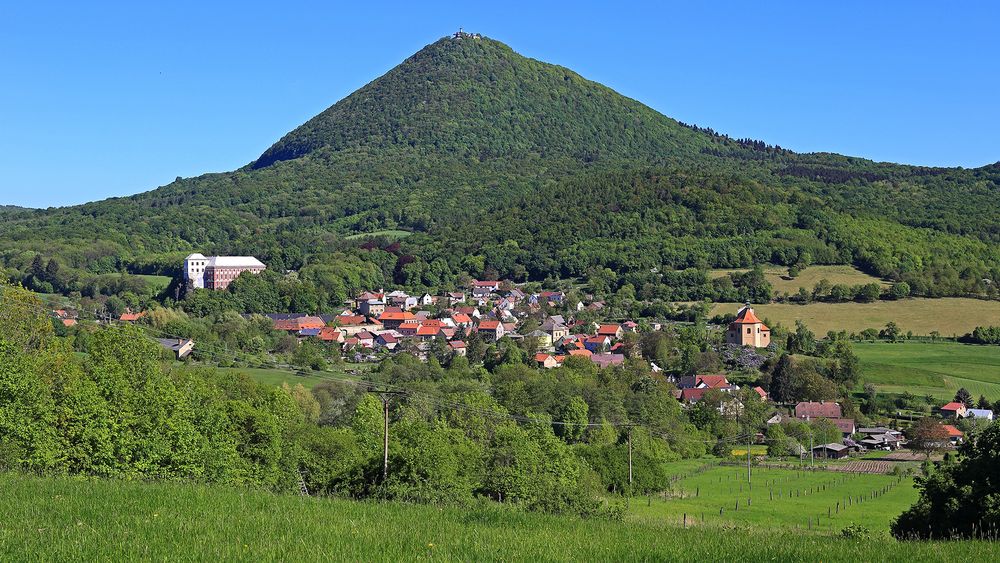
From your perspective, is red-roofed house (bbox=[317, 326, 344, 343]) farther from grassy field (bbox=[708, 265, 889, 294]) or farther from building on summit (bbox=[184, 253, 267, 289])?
A: grassy field (bbox=[708, 265, 889, 294])

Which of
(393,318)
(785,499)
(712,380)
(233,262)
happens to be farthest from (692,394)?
(233,262)

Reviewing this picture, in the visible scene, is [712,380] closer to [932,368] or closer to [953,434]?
[932,368]

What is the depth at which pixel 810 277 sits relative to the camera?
346ft

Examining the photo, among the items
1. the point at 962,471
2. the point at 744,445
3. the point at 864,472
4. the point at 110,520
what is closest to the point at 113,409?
the point at 110,520

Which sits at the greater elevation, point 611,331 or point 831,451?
point 611,331

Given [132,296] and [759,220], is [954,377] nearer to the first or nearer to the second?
[759,220]

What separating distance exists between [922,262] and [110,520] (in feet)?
356

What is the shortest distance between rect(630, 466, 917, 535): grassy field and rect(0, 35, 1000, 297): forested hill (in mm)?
55875

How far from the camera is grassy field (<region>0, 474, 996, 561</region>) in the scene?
9641 mm

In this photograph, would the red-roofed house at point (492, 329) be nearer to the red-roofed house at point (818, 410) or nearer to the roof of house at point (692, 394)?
the roof of house at point (692, 394)

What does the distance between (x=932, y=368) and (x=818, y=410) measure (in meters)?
14.0

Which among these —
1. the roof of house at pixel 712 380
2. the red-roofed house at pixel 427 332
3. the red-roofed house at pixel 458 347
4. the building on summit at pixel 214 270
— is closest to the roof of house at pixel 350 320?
the red-roofed house at pixel 427 332

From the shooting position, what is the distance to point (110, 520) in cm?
1116

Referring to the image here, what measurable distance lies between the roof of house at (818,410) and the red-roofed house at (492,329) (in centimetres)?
3324
